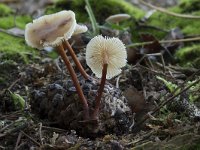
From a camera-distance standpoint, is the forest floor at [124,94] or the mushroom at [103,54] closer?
the forest floor at [124,94]

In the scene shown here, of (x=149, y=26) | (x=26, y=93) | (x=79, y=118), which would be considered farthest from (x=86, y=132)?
(x=149, y=26)

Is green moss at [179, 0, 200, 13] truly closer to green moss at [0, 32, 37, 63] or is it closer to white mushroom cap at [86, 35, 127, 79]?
green moss at [0, 32, 37, 63]

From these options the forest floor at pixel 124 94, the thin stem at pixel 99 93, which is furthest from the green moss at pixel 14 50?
the thin stem at pixel 99 93

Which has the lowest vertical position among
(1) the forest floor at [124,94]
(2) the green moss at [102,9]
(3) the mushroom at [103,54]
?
(1) the forest floor at [124,94]

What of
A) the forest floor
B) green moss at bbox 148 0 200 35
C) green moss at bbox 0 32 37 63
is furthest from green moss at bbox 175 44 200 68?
green moss at bbox 0 32 37 63

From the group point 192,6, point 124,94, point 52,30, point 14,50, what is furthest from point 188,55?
point 52,30

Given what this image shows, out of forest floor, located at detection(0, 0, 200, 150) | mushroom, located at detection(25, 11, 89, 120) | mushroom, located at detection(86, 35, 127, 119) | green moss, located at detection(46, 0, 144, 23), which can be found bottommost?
forest floor, located at detection(0, 0, 200, 150)

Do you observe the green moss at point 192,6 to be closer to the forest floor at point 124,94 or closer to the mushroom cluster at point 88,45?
the forest floor at point 124,94
